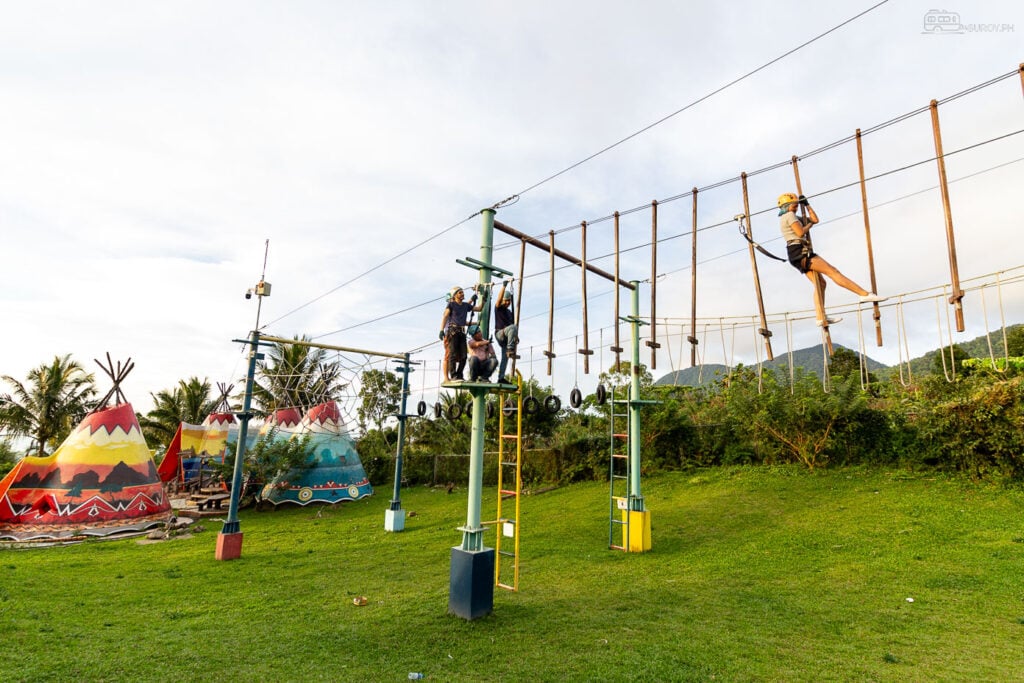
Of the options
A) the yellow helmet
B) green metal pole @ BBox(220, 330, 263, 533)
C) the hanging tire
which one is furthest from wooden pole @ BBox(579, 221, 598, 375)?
green metal pole @ BBox(220, 330, 263, 533)

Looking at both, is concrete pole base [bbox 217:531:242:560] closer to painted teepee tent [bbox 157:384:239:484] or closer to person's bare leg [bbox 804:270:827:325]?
Answer: person's bare leg [bbox 804:270:827:325]

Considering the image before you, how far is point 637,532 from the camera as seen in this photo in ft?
35.1

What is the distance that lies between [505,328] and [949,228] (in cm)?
522

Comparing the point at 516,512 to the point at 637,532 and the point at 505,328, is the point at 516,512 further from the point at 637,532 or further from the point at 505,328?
the point at 637,532

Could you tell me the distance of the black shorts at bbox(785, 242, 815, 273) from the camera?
545cm

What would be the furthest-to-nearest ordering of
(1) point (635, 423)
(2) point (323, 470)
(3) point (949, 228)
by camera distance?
(2) point (323, 470)
(1) point (635, 423)
(3) point (949, 228)

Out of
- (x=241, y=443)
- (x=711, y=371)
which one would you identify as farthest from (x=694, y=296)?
(x=711, y=371)

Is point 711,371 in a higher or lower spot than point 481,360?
higher

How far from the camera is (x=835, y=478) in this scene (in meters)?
14.9

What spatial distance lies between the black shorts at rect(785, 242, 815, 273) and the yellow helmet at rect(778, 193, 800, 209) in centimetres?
49

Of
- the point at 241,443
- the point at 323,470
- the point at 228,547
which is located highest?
the point at 241,443

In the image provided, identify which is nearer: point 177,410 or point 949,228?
point 949,228

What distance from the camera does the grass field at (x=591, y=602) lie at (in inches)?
225

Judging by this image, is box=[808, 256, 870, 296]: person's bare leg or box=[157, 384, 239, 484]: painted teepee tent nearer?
box=[808, 256, 870, 296]: person's bare leg
